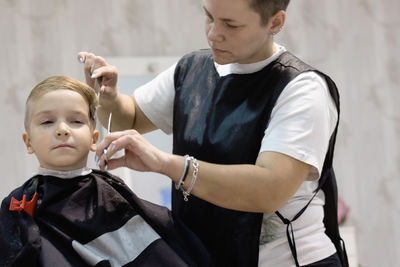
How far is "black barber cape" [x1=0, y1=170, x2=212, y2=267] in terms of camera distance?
1.35 metres

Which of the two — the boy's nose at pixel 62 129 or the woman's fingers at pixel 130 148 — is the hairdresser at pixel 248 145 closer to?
the woman's fingers at pixel 130 148

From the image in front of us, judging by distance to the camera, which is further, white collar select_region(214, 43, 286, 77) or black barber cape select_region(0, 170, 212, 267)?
white collar select_region(214, 43, 286, 77)

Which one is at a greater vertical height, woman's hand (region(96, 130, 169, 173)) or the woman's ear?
the woman's ear

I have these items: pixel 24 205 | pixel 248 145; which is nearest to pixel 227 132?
pixel 248 145

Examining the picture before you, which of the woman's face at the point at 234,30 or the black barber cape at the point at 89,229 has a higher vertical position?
the woman's face at the point at 234,30

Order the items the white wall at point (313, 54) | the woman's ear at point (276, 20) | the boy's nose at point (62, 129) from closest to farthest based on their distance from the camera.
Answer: the boy's nose at point (62, 129) < the woman's ear at point (276, 20) < the white wall at point (313, 54)

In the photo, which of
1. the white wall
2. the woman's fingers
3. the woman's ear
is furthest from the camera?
the white wall

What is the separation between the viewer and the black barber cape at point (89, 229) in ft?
4.42

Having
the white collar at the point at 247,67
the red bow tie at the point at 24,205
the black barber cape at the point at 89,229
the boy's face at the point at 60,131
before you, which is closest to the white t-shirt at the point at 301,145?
the white collar at the point at 247,67

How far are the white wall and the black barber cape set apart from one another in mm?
2560

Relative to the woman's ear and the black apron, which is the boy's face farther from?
the woman's ear

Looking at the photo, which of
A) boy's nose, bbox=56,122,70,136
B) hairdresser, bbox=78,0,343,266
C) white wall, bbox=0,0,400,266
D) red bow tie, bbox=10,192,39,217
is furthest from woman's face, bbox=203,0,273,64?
white wall, bbox=0,0,400,266

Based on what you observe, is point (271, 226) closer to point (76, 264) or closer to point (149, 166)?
point (149, 166)

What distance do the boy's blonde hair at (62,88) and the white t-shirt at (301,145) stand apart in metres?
0.40
